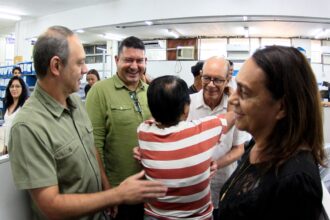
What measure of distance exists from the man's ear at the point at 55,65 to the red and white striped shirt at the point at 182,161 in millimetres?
410

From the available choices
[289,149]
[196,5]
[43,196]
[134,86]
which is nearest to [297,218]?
[289,149]

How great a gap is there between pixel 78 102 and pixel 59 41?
35 cm

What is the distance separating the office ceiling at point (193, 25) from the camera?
7227mm

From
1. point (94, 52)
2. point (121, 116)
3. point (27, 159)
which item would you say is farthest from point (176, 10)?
point (94, 52)

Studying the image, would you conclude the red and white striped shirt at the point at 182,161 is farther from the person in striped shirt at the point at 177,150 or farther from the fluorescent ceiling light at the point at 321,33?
the fluorescent ceiling light at the point at 321,33

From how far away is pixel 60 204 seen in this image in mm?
983

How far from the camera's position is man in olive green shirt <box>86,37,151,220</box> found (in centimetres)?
160

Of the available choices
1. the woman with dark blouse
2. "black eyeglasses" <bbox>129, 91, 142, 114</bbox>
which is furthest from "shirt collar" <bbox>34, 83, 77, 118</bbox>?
the woman with dark blouse

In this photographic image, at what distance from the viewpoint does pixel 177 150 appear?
1.14 meters

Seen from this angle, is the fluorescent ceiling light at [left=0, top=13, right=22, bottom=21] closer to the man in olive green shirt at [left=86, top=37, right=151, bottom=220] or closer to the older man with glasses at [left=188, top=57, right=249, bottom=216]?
the man in olive green shirt at [left=86, top=37, right=151, bottom=220]

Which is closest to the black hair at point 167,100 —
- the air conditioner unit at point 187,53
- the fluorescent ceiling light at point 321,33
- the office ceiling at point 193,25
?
the office ceiling at point 193,25

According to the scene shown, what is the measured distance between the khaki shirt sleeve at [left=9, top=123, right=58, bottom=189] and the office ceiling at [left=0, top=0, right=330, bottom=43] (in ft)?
20.3

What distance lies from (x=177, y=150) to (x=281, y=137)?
1.41ft

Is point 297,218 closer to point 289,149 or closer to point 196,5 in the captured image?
point 289,149
